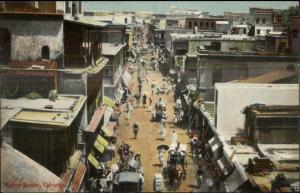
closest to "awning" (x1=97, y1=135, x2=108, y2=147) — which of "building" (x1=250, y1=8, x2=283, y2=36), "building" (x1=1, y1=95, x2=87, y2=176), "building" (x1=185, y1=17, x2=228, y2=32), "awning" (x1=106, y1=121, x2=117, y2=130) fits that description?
"awning" (x1=106, y1=121, x2=117, y2=130)

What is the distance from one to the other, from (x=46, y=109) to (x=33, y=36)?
2.27 metres

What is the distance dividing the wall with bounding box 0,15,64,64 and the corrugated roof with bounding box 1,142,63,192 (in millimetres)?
3791

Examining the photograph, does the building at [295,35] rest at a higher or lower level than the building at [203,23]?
lower

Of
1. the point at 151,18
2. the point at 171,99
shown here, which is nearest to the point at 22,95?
the point at 171,99

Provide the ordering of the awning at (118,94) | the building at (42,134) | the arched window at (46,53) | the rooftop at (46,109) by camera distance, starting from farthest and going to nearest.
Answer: the awning at (118,94), the arched window at (46,53), the rooftop at (46,109), the building at (42,134)

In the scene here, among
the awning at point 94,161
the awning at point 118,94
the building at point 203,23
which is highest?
the building at point 203,23

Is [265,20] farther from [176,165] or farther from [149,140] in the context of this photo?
[176,165]

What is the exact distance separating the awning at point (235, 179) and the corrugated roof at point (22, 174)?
364 centimetres

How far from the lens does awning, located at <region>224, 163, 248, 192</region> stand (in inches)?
410

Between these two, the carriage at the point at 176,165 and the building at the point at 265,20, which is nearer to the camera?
the carriage at the point at 176,165

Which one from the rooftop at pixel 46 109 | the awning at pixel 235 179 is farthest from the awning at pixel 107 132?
the awning at pixel 235 179

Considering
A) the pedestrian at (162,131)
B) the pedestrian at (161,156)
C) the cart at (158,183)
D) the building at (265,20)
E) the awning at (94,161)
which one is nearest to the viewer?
the cart at (158,183)

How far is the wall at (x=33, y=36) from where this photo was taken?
12.4m

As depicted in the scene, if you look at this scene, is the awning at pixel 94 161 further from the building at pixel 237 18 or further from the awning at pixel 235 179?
the building at pixel 237 18
